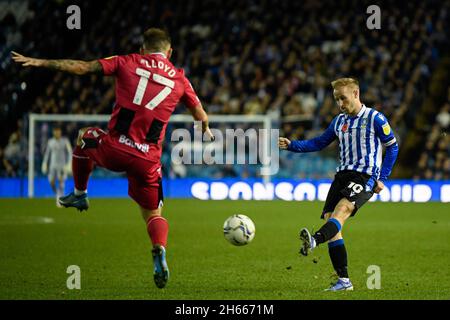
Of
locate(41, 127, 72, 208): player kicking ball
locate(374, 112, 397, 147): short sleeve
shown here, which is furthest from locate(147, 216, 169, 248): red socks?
locate(41, 127, 72, 208): player kicking ball

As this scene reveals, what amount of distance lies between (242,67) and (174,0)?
3969mm

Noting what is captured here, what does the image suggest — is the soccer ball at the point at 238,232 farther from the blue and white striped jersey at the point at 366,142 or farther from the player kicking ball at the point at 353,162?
the blue and white striped jersey at the point at 366,142

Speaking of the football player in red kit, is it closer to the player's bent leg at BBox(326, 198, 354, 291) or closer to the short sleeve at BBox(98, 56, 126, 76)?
the short sleeve at BBox(98, 56, 126, 76)

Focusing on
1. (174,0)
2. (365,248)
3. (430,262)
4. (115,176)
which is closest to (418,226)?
→ (365,248)

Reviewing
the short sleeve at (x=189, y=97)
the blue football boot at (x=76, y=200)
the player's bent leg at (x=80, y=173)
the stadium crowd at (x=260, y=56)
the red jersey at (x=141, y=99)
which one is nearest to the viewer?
the red jersey at (x=141, y=99)

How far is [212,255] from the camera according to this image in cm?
1138

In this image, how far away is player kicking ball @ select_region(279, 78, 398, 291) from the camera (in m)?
8.02

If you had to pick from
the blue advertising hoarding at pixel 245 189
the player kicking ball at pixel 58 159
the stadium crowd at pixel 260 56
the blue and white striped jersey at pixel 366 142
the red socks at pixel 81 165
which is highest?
the stadium crowd at pixel 260 56

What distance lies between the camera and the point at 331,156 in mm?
23734

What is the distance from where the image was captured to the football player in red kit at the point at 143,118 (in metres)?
7.37

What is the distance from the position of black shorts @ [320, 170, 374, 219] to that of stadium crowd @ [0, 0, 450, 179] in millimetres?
14905

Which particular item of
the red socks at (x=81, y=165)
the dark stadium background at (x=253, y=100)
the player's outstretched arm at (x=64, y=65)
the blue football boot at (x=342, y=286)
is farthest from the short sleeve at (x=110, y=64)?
the dark stadium background at (x=253, y=100)

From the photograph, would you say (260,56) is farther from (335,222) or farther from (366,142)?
(335,222)

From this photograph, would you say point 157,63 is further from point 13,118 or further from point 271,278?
point 13,118
